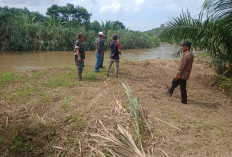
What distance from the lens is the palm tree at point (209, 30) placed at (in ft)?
17.2

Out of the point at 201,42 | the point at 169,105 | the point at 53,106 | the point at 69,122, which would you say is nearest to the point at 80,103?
the point at 53,106

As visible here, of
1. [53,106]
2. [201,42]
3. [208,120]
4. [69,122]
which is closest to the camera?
[69,122]

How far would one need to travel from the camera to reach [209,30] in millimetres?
5422

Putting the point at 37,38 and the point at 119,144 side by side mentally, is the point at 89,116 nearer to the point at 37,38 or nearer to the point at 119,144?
the point at 119,144

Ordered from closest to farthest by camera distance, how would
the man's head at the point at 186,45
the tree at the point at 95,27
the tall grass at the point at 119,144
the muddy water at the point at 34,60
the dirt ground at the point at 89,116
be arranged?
the tall grass at the point at 119,144
the dirt ground at the point at 89,116
the man's head at the point at 186,45
the muddy water at the point at 34,60
the tree at the point at 95,27

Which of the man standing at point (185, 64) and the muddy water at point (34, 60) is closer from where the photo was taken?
the man standing at point (185, 64)

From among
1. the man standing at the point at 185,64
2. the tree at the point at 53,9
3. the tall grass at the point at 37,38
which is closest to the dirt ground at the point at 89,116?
the man standing at the point at 185,64

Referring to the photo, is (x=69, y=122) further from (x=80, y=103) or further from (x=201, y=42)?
(x=201, y=42)

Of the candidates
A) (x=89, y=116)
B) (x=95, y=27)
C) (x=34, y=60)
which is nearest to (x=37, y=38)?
(x=34, y=60)

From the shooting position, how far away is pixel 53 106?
4.23m

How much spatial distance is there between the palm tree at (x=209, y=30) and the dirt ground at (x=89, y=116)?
1560 millimetres

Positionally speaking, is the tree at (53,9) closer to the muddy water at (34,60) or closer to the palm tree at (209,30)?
the muddy water at (34,60)

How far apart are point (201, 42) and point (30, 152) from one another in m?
5.48

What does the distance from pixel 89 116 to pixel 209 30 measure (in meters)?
4.42
